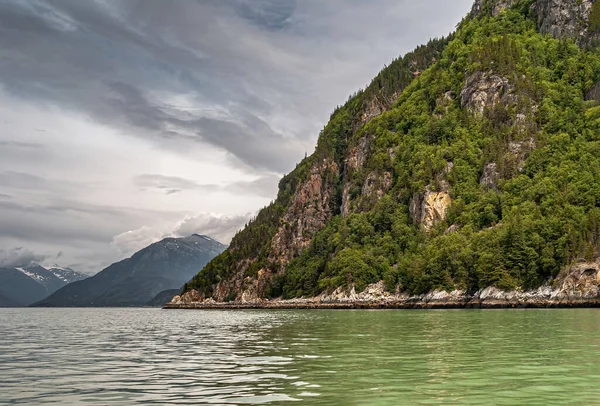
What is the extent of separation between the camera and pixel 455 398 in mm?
17469

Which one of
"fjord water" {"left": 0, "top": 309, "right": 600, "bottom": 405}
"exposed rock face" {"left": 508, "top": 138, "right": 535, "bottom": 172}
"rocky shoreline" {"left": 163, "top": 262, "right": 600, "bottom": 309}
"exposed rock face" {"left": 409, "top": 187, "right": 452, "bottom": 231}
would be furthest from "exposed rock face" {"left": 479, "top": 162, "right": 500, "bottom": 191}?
"fjord water" {"left": 0, "top": 309, "right": 600, "bottom": 405}

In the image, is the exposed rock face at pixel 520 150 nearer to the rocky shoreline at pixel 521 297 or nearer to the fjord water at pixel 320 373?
the rocky shoreline at pixel 521 297

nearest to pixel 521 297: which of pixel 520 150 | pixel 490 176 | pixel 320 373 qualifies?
pixel 490 176

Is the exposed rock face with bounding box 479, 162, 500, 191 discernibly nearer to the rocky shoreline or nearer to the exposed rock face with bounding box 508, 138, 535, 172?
the exposed rock face with bounding box 508, 138, 535, 172

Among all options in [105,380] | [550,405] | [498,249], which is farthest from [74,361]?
[498,249]

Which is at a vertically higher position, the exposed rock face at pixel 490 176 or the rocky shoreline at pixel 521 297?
the exposed rock face at pixel 490 176

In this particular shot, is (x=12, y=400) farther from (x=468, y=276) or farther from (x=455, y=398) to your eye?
(x=468, y=276)

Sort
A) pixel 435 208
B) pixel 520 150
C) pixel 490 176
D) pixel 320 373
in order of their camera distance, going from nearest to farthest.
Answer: pixel 320 373 → pixel 490 176 → pixel 520 150 → pixel 435 208

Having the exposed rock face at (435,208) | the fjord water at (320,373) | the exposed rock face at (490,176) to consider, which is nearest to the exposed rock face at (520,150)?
the exposed rock face at (490,176)

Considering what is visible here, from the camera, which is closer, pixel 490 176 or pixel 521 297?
pixel 521 297

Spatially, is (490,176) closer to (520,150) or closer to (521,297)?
(520,150)

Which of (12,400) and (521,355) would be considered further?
(521,355)

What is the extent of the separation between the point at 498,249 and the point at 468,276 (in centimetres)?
1137

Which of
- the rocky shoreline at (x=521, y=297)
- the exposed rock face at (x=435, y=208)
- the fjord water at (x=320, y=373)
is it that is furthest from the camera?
the exposed rock face at (x=435, y=208)
